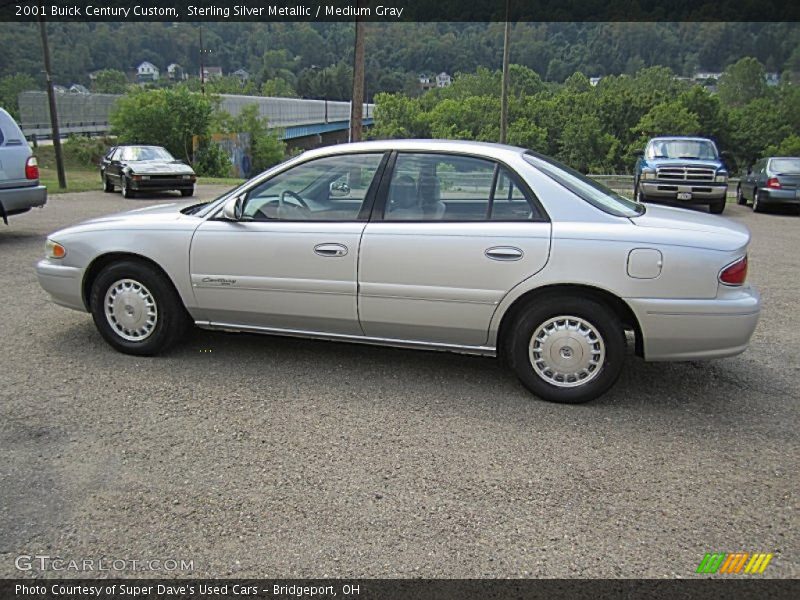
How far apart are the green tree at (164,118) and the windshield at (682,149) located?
83.4 feet

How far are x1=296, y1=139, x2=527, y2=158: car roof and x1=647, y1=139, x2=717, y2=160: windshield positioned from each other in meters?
14.2

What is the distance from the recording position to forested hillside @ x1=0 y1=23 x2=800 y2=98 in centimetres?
7275

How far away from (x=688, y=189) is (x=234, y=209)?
46.7 feet

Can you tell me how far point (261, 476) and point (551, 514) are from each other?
4.56 feet

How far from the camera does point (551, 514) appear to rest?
3.13 meters

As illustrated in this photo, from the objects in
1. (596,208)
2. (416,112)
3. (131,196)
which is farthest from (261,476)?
(416,112)

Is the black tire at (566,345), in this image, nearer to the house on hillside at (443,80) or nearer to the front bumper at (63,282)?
the front bumper at (63,282)

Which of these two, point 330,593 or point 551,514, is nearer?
point 330,593

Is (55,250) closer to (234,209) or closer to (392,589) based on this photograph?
(234,209)

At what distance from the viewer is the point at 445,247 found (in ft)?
14.6

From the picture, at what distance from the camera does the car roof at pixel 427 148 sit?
4.67 meters

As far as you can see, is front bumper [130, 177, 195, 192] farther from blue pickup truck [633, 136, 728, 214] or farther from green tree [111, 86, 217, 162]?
green tree [111, 86, 217, 162]

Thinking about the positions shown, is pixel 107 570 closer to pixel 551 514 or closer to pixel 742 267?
pixel 551 514

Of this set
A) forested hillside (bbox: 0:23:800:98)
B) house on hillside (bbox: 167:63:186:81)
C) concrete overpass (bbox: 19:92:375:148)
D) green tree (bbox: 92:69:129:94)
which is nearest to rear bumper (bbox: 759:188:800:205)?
concrete overpass (bbox: 19:92:375:148)
